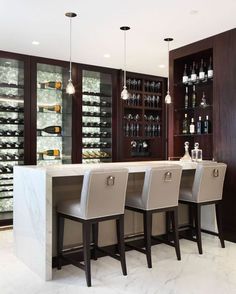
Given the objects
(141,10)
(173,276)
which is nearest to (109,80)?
(141,10)

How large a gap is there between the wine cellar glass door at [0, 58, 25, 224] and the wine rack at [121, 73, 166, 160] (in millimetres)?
1992

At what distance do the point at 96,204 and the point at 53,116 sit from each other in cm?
322

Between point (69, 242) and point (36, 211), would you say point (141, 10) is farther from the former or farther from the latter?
point (69, 242)

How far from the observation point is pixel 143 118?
6.89m

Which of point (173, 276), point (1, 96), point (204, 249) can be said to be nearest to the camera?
point (173, 276)

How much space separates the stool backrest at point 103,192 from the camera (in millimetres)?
2984

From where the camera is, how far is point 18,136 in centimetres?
545

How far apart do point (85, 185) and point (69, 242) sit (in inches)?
A: 36.1

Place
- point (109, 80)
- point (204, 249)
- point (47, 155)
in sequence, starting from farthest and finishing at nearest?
1. point (109, 80)
2. point (47, 155)
3. point (204, 249)

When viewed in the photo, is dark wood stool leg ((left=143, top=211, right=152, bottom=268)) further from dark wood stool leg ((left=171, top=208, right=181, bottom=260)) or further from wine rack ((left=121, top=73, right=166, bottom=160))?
wine rack ((left=121, top=73, right=166, bottom=160))

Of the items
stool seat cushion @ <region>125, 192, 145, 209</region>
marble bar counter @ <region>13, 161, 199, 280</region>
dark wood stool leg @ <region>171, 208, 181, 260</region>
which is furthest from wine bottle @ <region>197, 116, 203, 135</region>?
stool seat cushion @ <region>125, 192, 145, 209</region>

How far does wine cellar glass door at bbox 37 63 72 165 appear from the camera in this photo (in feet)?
18.8

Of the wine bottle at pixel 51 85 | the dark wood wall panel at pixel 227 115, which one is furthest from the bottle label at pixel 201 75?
the wine bottle at pixel 51 85

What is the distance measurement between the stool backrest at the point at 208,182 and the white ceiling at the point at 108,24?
5.59 feet
